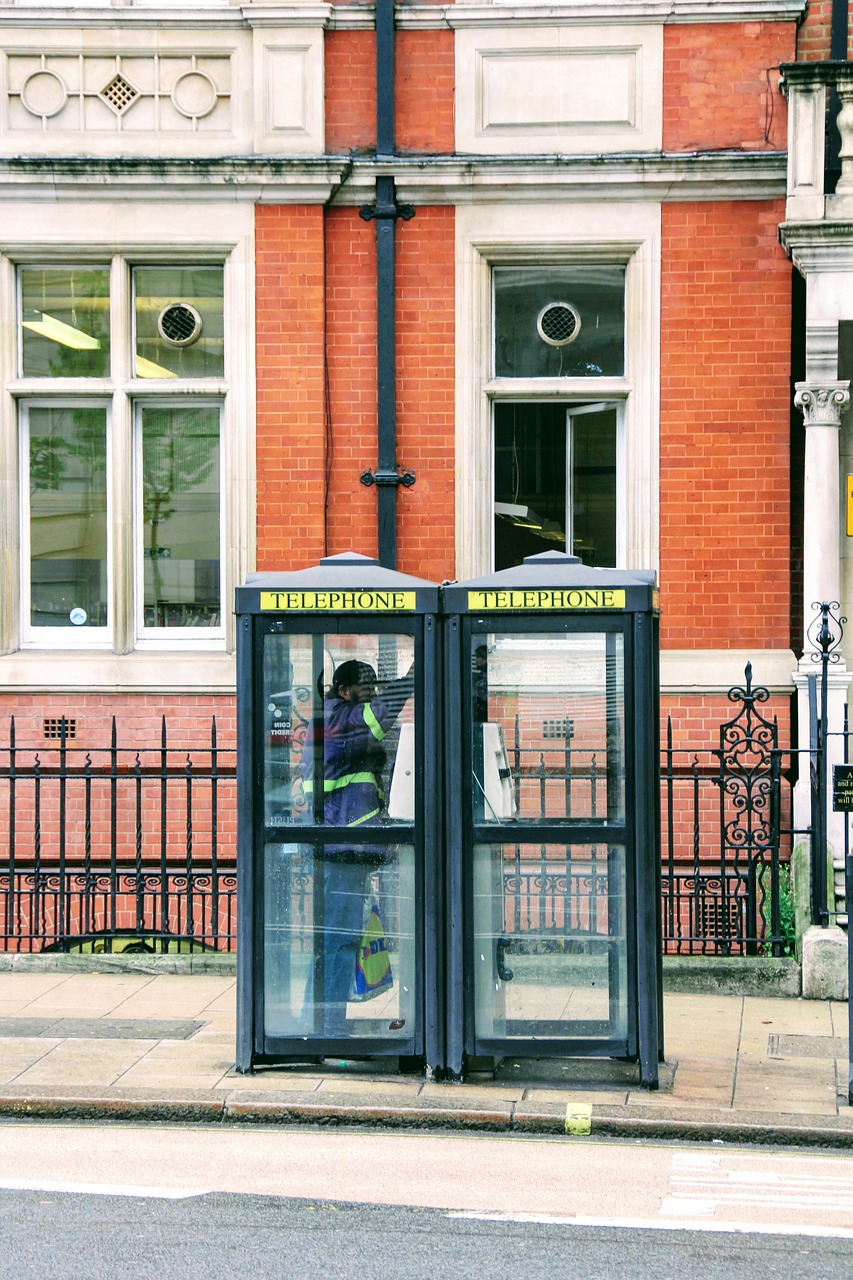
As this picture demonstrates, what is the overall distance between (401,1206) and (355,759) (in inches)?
90.2

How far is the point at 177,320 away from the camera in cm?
1208

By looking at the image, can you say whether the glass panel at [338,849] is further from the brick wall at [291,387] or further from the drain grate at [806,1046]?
the brick wall at [291,387]

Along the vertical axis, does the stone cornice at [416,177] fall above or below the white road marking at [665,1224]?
above

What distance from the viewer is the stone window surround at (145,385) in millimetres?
11805

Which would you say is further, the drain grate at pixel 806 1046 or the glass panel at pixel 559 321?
the glass panel at pixel 559 321

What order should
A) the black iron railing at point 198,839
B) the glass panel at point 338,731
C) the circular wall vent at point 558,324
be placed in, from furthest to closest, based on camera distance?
the circular wall vent at point 558,324 < the black iron railing at point 198,839 < the glass panel at point 338,731

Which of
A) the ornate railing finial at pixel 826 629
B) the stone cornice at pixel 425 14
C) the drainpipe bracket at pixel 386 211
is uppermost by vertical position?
the stone cornice at pixel 425 14

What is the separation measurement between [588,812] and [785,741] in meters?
4.36

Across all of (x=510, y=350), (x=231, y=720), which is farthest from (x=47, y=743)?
(x=510, y=350)

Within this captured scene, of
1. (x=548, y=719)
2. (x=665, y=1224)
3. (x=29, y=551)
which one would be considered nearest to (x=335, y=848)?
(x=548, y=719)

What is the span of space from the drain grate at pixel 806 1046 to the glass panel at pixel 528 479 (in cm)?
472

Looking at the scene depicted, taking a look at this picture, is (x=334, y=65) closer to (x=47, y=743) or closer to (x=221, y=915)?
(x=47, y=743)

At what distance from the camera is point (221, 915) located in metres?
11.7

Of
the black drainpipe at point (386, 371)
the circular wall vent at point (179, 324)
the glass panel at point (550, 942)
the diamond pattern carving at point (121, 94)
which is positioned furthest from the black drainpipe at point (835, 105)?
the glass panel at point (550, 942)
